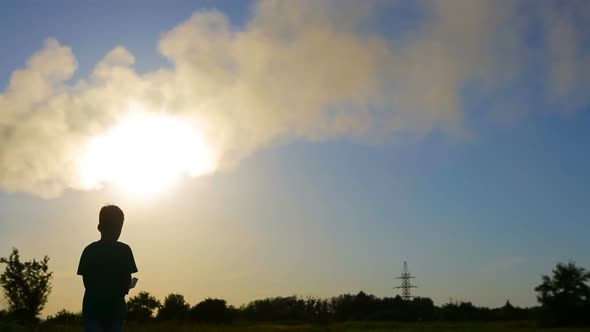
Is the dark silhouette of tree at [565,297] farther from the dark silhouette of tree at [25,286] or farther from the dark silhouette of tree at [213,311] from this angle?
the dark silhouette of tree at [25,286]

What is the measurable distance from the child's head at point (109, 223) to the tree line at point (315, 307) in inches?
744

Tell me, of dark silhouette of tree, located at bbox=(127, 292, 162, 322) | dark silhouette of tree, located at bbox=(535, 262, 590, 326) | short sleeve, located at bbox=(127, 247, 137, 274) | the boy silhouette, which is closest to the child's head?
the boy silhouette

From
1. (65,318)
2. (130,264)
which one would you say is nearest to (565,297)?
(65,318)

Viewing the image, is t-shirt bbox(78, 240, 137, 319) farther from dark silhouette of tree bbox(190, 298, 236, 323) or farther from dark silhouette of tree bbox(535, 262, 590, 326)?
dark silhouette of tree bbox(535, 262, 590, 326)

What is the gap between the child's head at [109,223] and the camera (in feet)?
19.3

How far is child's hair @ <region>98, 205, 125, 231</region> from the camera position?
5883 mm

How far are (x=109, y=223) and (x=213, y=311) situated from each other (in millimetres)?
53394

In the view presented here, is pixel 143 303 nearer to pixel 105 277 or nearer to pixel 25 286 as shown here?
pixel 25 286

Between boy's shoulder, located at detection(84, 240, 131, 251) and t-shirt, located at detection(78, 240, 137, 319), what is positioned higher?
boy's shoulder, located at detection(84, 240, 131, 251)

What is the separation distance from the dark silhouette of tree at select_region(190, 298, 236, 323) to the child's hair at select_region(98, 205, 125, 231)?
169ft

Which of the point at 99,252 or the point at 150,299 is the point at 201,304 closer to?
the point at 150,299

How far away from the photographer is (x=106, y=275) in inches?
228

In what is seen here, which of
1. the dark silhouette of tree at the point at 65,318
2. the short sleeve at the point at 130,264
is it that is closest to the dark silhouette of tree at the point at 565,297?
the dark silhouette of tree at the point at 65,318

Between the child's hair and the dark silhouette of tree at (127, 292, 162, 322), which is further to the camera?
the dark silhouette of tree at (127, 292, 162, 322)
